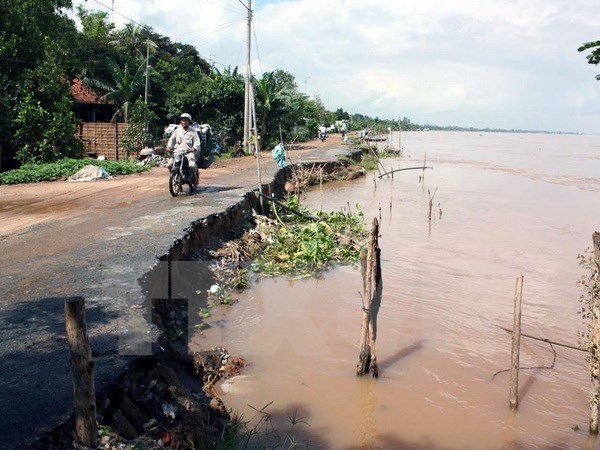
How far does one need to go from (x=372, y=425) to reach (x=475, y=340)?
8.17ft

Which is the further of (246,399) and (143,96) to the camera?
(143,96)

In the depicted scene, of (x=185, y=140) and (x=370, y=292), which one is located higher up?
(x=185, y=140)

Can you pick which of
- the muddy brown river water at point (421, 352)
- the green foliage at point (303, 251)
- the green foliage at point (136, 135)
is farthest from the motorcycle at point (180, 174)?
the green foliage at point (136, 135)

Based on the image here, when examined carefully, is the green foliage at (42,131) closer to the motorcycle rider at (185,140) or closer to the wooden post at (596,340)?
the motorcycle rider at (185,140)

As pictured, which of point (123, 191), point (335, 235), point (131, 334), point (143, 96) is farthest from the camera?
point (143, 96)

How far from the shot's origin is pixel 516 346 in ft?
16.2

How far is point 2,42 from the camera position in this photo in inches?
661

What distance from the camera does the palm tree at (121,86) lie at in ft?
78.4

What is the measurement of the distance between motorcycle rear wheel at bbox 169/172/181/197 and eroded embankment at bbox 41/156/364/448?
239cm

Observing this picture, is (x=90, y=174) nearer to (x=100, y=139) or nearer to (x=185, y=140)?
(x=185, y=140)

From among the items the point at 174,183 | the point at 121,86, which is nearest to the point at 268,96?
the point at 121,86

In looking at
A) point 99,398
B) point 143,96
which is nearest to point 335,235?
point 99,398

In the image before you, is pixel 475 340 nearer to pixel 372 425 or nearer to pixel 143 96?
pixel 372 425

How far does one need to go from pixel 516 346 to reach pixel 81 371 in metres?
3.60
